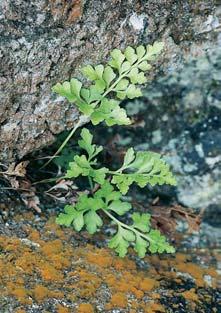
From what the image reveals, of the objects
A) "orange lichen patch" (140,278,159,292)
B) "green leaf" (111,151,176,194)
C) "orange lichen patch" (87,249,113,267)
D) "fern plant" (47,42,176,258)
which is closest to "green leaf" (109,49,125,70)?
"fern plant" (47,42,176,258)

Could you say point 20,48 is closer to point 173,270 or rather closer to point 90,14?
point 90,14

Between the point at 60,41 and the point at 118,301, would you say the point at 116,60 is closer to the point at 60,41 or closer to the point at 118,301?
the point at 60,41

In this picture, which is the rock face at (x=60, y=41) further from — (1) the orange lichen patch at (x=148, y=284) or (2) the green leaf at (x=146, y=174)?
(1) the orange lichen patch at (x=148, y=284)

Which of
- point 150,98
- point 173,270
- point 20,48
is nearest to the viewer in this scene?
point 20,48

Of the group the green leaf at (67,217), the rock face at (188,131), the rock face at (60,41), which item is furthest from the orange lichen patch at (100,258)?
the rock face at (188,131)

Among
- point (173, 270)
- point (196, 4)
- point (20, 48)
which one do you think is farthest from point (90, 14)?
point (173, 270)

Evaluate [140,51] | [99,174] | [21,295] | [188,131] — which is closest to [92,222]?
[99,174]

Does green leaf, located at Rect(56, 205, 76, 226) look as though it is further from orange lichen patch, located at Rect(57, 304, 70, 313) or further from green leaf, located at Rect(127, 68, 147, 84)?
green leaf, located at Rect(127, 68, 147, 84)
